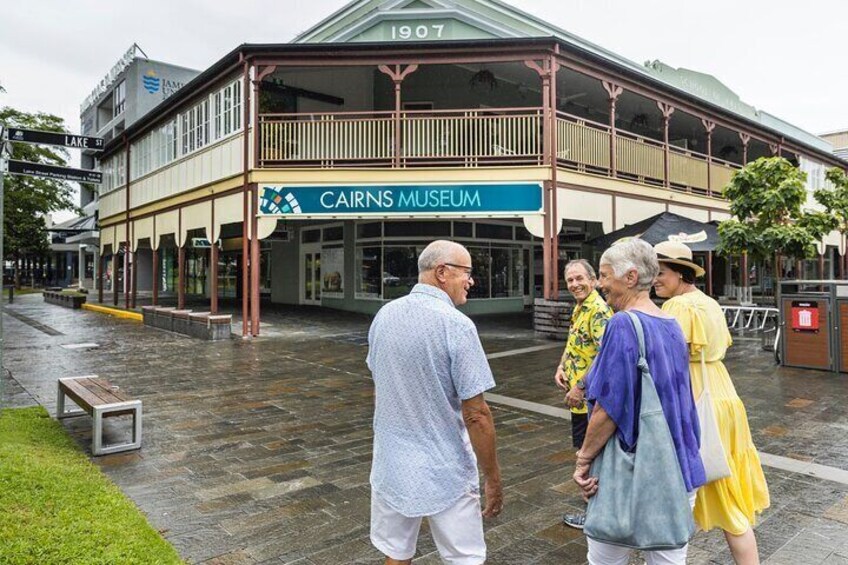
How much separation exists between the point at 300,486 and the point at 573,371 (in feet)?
6.87

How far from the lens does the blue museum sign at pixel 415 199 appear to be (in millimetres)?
12805

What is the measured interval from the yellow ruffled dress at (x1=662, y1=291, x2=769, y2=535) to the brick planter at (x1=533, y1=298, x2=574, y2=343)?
9751mm

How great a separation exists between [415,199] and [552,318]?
4031 millimetres

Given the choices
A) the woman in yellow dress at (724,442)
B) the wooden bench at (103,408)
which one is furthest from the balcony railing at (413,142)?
the woman in yellow dress at (724,442)

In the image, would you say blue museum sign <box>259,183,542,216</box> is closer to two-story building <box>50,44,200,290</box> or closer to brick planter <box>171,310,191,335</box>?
brick planter <box>171,310,191,335</box>

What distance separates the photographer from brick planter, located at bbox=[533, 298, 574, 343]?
41.3 ft

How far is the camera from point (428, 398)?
2.18m

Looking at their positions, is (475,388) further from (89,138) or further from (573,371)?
(89,138)

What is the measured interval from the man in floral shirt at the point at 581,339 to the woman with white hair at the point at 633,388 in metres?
1.20

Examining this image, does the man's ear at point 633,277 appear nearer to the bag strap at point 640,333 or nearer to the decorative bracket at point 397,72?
the bag strap at point 640,333

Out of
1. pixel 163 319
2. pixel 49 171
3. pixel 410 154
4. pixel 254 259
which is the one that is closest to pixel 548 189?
pixel 410 154

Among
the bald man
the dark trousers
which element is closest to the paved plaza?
the dark trousers

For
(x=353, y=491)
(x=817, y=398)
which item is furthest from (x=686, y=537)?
(x=817, y=398)

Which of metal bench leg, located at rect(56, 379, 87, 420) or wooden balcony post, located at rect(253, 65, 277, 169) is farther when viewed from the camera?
wooden balcony post, located at rect(253, 65, 277, 169)
